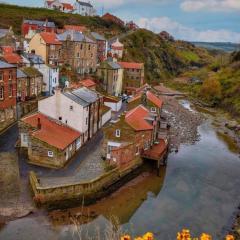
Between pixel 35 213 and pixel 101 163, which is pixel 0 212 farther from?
pixel 101 163

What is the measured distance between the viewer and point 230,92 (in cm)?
9025

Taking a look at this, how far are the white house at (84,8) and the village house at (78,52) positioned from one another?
221 ft

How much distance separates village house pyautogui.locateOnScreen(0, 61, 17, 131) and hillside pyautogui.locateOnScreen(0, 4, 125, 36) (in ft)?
197

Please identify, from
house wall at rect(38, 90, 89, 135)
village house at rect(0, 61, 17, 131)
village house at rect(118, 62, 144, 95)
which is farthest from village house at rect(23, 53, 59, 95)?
village house at rect(118, 62, 144, 95)

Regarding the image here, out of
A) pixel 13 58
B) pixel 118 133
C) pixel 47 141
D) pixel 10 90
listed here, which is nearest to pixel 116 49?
pixel 13 58

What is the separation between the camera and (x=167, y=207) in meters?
32.6

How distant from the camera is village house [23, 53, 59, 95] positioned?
191 feet

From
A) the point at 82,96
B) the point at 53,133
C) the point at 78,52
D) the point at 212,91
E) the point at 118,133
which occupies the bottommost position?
the point at 212,91

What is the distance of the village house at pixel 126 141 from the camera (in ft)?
123

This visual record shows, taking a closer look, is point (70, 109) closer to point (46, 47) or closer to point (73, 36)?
point (46, 47)

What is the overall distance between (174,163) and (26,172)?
19742 mm

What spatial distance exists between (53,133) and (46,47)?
3430cm

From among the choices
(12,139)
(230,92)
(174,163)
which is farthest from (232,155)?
(230,92)

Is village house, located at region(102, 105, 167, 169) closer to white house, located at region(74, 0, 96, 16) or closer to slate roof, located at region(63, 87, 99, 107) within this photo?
slate roof, located at region(63, 87, 99, 107)
